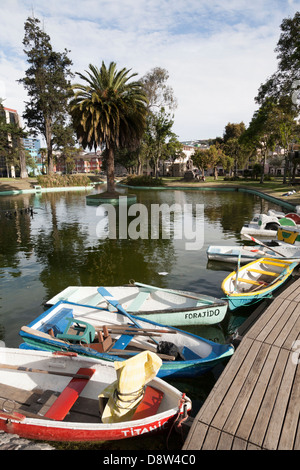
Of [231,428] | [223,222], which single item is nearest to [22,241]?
[223,222]

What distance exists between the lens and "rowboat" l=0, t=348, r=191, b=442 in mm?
5121

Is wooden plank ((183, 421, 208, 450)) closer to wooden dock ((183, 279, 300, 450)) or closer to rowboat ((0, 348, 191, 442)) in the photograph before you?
wooden dock ((183, 279, 300, 450))

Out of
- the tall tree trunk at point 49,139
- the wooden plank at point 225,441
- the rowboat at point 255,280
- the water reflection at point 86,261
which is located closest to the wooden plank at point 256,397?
the wooden plank at point 225,441

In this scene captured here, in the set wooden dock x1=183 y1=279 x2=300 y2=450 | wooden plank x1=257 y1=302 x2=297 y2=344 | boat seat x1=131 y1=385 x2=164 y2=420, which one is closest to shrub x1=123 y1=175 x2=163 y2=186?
wooden plank x1=257 y1=302 x2=297 y2=344

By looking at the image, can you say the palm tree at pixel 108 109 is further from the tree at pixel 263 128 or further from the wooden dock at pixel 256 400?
the wooden dock at pixel 256 400

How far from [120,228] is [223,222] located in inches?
407

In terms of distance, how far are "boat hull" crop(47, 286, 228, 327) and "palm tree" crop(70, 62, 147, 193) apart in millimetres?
34797

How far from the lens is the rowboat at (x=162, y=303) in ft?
31.0

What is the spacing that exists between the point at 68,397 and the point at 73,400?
0.13 m

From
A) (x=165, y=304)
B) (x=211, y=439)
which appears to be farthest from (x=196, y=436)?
(x=165, y=304)

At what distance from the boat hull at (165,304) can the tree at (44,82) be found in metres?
70.7

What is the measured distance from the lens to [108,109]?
42.0 meters
